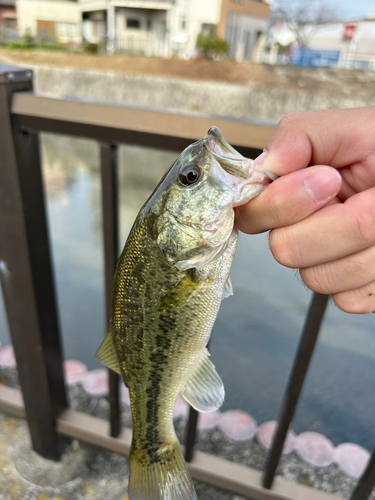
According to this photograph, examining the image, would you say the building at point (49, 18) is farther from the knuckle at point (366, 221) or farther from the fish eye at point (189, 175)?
the knuckle at point (366, 221)

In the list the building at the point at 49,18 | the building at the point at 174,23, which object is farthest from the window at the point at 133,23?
the building at the point at 49,18

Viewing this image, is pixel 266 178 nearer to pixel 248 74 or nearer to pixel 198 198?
pixel 198 198

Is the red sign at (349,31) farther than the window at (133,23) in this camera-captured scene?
Yes

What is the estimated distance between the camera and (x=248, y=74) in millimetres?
16484

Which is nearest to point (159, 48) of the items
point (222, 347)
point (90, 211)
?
point (90, 211)

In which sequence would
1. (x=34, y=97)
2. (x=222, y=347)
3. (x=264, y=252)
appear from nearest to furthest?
(x=34, y=97)
(x=222, y=347)
(x=264, y=252)

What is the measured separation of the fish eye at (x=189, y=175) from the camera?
2.48 feet

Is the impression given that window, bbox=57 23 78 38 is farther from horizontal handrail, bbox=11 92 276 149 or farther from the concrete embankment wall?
horizontal handrail, bbox=11 92 276 149

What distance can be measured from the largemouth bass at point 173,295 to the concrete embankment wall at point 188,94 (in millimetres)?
12834

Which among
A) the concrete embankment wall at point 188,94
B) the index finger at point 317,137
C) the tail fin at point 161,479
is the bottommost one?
the concrete embankment wall at point 188,94

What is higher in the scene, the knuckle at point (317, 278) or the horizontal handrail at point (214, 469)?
the knuckle at point (317, 278)

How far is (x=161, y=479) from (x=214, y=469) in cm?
70

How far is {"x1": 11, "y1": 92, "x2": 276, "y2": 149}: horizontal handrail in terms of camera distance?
90 centimetres

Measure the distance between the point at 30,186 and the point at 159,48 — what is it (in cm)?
2855
